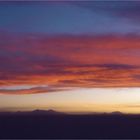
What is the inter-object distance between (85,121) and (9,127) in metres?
1.08

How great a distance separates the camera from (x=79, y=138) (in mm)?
6570

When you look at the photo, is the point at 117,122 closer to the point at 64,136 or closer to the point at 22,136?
the point at 64,136

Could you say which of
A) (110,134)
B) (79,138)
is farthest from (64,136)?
(110,134)

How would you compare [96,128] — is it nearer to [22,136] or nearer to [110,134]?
[110,134]

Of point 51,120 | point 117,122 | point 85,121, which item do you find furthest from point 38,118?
point 117,122

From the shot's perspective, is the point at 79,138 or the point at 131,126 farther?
the point at 131,126

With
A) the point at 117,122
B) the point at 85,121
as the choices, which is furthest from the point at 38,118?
the point at 117,122

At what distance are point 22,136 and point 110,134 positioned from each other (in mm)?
1211

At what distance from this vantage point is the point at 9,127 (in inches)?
271

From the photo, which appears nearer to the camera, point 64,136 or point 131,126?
point 64,136

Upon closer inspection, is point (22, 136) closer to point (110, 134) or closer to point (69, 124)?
point (69, 124)

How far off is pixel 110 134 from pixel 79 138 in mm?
472

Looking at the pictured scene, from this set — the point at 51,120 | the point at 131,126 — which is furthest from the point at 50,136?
the point at 131,126

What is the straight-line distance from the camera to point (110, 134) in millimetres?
6758
